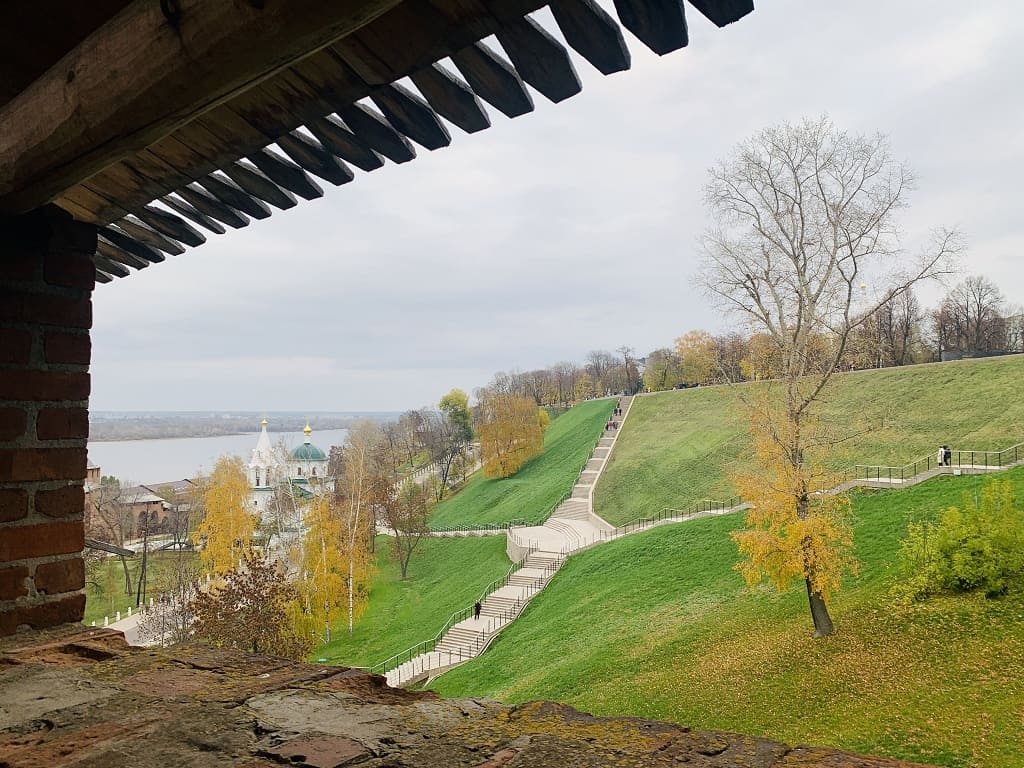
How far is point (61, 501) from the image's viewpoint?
264 cm

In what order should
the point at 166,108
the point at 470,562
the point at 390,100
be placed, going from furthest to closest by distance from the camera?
1. the point at 470,562
2. the point at 390,100
3. the point at 166,108

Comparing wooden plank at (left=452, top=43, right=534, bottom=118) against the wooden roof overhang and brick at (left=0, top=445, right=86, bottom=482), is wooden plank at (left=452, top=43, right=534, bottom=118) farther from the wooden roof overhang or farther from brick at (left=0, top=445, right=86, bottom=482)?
brick at (left=0, top=445, right=86, bottom=482)

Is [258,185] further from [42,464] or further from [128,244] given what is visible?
[42,464]

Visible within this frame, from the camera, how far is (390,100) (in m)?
2.02

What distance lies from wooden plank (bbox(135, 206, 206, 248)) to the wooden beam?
0.92 metres

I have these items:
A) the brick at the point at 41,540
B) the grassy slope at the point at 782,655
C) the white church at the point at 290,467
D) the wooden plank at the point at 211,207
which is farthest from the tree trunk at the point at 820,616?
the white church at the point at 290,467

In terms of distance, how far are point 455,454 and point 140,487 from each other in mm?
32629

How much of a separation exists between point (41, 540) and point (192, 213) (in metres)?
1.53

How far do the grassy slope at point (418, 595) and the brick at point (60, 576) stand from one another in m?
22.6

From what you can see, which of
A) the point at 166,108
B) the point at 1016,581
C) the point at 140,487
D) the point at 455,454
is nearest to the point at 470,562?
the point at 1016,581

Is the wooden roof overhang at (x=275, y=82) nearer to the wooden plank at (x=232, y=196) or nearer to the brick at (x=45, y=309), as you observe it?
the wooden plank at (x=232, y=196)

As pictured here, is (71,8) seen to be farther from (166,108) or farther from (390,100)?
(390,100)

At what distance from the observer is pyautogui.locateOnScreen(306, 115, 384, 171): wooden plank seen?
219cm

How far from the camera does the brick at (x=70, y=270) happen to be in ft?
8.91
